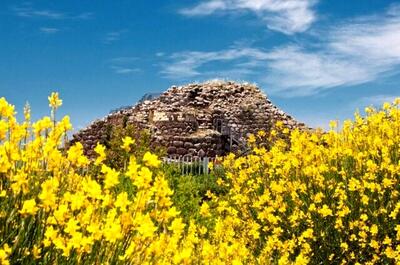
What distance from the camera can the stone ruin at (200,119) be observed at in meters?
29.3

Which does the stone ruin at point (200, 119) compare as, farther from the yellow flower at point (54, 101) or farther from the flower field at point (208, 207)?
the yellow flower at point (54, 101)

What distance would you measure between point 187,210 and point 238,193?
117 inches

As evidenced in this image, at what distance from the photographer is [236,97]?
120ft

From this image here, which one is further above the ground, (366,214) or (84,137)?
(84,137)

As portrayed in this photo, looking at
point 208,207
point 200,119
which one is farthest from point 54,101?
point 200,119

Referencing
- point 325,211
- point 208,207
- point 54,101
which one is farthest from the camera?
point 208,207

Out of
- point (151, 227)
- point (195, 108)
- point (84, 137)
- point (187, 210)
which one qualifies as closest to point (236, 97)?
point (195, 108)

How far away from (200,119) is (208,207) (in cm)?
2618

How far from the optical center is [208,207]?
20.7 ft

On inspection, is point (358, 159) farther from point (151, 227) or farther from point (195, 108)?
point (195, 108)

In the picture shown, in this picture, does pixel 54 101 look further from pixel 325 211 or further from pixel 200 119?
pixel 200 119

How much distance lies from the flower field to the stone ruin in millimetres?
20951

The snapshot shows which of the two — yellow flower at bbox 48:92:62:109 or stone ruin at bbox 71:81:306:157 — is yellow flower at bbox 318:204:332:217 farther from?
stone ruin at bbox 71:81:306:157

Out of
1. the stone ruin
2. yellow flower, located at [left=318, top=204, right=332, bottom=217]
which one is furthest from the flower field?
the stone ruin
